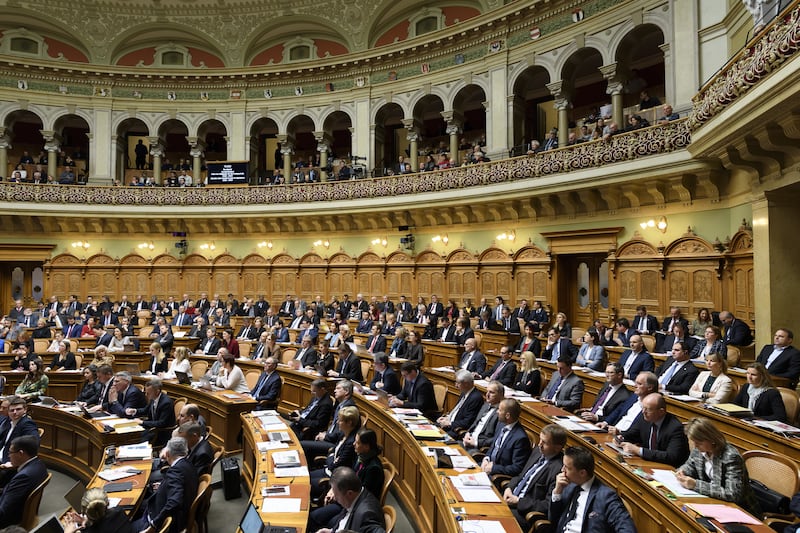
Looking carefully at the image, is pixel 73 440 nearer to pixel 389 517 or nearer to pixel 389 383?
pixel 389 383

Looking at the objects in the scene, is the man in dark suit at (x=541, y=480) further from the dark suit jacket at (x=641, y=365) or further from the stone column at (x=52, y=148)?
the stone column at (x=52, y=148)

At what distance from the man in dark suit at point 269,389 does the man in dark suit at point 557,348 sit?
16.3 feet

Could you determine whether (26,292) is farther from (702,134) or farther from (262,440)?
(702,134)

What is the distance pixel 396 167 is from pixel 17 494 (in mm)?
16630

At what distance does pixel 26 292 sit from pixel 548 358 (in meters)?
20.8

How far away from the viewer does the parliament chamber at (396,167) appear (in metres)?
9.09

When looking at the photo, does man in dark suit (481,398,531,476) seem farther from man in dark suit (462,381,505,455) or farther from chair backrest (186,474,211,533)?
chair backrest (186,474,211,533)

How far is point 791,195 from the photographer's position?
9.09 metres

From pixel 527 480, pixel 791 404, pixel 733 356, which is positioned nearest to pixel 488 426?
pixel 527 480

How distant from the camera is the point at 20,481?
5035 mm

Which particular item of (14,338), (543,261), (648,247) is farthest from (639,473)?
(14,338)

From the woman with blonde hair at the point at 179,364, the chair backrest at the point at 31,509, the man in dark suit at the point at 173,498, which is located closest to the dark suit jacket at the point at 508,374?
the man in dark suit at the point at 173,498

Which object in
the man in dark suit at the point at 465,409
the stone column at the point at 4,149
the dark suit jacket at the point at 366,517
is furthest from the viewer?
the stone column at the point at 4,149

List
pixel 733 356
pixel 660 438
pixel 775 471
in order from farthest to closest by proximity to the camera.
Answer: pixel 733 356
pixel 660 438
pixel 775 471
